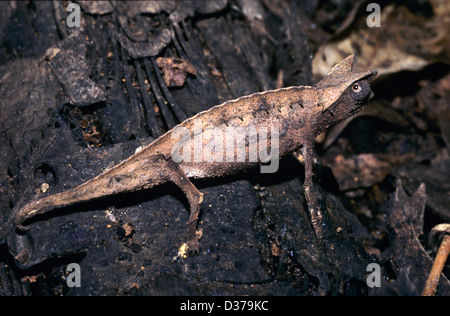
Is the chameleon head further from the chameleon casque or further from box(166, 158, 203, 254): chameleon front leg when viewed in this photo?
box(166, 158, 203, 254): chameleon front leg

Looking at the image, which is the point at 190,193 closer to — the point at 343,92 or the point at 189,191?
the point at 189,191

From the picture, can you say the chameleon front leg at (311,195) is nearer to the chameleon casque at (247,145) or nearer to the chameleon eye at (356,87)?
the chameleon casque at (247,145)

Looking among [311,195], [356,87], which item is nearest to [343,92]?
[356,87]

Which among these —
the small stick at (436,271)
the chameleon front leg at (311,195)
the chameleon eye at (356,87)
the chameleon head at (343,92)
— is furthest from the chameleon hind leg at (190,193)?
the small stick at (436,271)

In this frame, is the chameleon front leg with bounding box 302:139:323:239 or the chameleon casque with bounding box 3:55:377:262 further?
the chameleon front leg with bounding box 302:139:323:239

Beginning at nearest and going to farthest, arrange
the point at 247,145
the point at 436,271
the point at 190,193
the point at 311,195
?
the point at 436,271 < the point at 190,193 < the point at 247,145 < the point at 311,195

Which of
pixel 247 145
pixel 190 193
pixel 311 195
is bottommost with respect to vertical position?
pixel 311 195

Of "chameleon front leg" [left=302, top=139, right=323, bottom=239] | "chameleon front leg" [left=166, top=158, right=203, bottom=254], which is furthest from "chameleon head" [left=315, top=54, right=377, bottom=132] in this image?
"chameleon front leg" [left=166, top=158, right=203, bottom=254]
